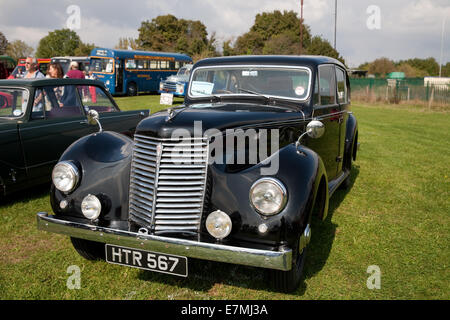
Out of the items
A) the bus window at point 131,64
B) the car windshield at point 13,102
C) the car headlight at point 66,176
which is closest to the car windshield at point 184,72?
the bus window at point 131,64

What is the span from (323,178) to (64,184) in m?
2.14

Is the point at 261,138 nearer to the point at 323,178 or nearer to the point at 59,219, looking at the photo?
the point at 323,178

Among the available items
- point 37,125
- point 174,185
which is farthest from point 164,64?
point 174,185

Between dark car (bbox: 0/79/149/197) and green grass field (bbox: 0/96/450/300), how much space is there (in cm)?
42

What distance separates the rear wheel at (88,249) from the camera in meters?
3.45

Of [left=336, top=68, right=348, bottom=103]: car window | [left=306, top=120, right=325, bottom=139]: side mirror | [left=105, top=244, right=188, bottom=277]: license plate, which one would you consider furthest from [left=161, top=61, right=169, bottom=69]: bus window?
[left=105, top=244, right=188, bottom=277]: license plate

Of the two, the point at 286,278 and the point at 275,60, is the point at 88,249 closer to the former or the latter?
→ the point at 286,278

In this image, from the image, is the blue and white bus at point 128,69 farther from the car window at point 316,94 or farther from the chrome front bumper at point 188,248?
the chrome front bumper at point 188,248

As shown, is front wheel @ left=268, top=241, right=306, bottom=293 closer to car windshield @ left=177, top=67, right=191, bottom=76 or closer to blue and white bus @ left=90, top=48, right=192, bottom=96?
car windshield @ left=177, top=67, right=191, bottom=76

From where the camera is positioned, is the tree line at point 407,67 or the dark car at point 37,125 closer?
the dark car at point 37,125

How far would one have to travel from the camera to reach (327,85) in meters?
4.57

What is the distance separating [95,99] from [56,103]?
0.76 metres

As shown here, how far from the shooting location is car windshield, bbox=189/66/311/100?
4.07m

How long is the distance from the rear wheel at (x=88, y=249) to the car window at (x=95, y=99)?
2.94 metres
